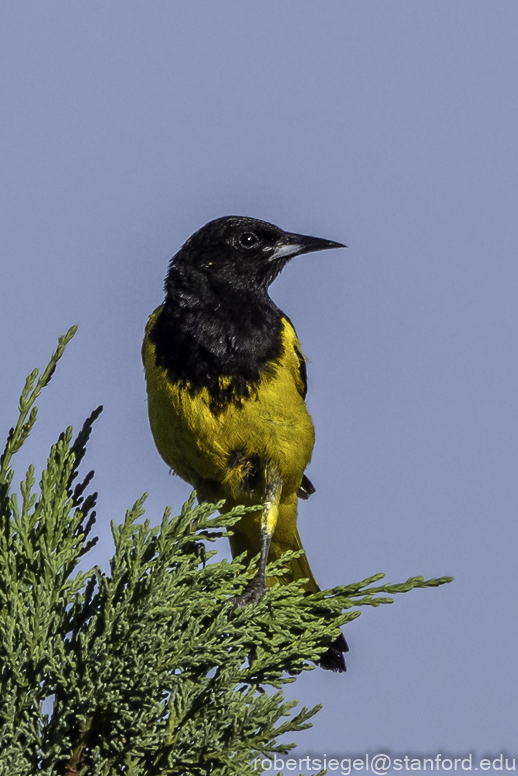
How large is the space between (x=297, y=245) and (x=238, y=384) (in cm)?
108

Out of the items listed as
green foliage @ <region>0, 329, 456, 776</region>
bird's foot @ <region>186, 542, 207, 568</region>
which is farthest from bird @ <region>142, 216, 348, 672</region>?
green foliage @ <region>0, 329, 456, 776</region>

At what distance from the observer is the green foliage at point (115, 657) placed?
8.64 ft

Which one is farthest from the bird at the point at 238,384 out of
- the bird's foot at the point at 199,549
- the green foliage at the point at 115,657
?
the green foliage at the point at 115,657

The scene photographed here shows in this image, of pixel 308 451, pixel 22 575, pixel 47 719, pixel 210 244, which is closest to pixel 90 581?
pixel 22 575

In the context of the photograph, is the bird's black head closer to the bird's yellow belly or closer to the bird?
the bird

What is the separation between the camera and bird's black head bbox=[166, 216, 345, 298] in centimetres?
473

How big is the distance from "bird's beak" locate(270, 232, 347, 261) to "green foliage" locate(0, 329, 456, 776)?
2085mm

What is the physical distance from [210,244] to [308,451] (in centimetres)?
120

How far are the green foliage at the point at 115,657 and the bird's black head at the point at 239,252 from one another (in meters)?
1.76

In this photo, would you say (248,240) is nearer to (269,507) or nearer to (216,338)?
(216,338)

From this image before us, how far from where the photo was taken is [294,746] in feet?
8.71

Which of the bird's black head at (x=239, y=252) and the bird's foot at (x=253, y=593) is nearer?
the bird's foot at (x=253, y=593)

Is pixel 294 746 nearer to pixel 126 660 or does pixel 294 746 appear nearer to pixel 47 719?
pixel 126 660

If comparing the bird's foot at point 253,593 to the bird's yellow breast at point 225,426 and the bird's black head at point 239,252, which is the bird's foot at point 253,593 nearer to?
the bird's yellow breast at point 225,426
